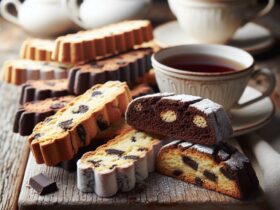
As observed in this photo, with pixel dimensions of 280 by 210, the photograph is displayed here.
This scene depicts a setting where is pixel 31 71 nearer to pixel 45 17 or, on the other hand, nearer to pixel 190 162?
pixel 45 17

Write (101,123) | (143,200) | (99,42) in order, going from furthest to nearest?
(99,42) < (101,123) < (143,200)

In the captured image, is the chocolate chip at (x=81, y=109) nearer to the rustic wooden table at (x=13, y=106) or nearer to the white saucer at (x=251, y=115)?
the rustic wooden table at (x=13, y=106)

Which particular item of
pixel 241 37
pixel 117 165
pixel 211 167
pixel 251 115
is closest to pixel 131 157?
pixel 117 165

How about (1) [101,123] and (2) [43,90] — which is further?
(2) [43,90]

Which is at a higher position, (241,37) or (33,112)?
(33,112)

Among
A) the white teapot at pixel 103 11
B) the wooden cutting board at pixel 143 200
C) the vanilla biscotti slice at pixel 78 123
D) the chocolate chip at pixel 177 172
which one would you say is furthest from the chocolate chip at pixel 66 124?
the white teapot at pixel 103 11

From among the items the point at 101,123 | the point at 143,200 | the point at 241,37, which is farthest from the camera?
the point at 241,37
